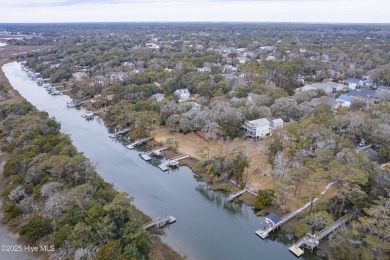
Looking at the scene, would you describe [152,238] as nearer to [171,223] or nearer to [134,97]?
[171,223]

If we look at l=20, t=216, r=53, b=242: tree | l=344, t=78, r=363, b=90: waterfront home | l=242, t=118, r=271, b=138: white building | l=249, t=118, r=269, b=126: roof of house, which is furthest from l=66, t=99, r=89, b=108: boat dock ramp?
l=344, t=78, r=363, b=90: waterfront home

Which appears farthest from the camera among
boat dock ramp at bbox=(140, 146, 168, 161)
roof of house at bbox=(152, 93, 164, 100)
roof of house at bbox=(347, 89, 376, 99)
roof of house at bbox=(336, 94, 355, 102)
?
roof of house at bbox=(152, 93, 164, 100)

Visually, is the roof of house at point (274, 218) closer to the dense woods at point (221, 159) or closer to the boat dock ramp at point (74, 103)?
the dense woods at point (221, 159)

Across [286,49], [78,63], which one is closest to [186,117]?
[78,63]

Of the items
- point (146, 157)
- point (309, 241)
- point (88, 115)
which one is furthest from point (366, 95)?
point (88, 115)

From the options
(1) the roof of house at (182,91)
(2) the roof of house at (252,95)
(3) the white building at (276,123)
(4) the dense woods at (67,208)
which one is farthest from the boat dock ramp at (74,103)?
(3) the white building at (276,123)

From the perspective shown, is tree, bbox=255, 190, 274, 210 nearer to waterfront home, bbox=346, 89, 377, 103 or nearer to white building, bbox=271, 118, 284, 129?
white building, bbox=271, 118, 284, 129

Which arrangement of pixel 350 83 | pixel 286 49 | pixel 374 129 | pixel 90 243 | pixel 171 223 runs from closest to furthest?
pixel 90 243 → pixel 171 223 → pixel 374 129 → pixel 350 83 → pixel 286 49
